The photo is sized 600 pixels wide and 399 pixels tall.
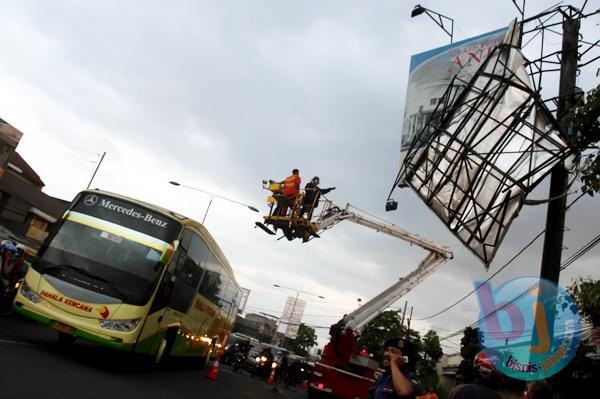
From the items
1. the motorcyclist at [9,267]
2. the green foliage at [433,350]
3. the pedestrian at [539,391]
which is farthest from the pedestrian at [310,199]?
the green foliage at [433,350]

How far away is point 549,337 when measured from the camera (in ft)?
23.5

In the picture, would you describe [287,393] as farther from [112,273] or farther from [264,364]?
[112,273]

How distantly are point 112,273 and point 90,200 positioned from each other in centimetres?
182

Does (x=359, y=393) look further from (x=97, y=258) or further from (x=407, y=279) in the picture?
(x=97, y=258)

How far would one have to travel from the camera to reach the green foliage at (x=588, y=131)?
5438mm

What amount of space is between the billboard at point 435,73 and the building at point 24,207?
25289 millimetres

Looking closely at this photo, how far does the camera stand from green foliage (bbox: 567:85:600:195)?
17.8 ft

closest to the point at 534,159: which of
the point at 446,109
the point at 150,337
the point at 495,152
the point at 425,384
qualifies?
the point at 495,152

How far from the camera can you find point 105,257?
9102mm

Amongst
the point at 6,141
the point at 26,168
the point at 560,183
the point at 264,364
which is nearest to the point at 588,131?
the point at 560,183

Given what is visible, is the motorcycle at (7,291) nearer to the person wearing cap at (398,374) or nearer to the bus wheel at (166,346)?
the bus wheel at (166,346)

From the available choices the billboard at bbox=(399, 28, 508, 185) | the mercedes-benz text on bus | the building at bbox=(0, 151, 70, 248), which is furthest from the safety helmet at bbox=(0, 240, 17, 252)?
the building at bbox=(0, 151, 70, 248)

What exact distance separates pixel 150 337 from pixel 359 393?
6937 mm

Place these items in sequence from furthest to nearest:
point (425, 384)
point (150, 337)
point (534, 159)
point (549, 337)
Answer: point (425, 384) < point (150, 337) < point (534, 159) < point (549, 337)
